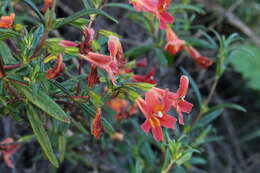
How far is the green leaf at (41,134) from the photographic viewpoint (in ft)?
4.64

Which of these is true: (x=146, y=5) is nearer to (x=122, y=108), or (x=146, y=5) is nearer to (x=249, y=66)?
(x=122, y=108)

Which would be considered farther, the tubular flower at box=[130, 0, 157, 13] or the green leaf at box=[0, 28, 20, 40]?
the tubular flower at box=[130, 0, 157, 13]

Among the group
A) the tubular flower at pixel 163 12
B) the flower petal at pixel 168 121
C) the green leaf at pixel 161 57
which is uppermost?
the tubular flower at pixel 163 12

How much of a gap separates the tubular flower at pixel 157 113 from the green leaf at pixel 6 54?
1.78 feet

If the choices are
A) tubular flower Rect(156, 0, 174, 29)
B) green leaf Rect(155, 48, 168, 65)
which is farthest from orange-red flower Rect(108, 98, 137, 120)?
tubular flower Rect(156, 0, 174, 29)

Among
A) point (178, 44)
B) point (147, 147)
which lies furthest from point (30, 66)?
point (147, 147)

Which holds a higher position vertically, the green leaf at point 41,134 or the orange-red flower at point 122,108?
the green leaf at point 41,134

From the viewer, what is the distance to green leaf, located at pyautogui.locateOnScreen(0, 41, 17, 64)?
4.76ft

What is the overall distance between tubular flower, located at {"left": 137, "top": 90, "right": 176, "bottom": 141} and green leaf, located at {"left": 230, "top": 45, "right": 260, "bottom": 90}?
2.49 meters

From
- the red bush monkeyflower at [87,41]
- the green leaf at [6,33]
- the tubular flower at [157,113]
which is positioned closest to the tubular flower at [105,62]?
the red bush monkeyflower at [87,41]

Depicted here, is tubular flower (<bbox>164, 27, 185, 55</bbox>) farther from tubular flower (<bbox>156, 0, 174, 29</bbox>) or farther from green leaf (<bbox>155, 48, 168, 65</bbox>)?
tubular flower (<bbox>156, 0, 174, 29</bbox>)

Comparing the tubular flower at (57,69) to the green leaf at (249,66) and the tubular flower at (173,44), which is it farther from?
the green leaf at (249,66)

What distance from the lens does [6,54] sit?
4.83ft

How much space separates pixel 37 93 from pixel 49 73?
0.12 m
